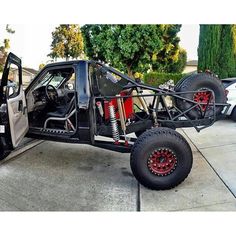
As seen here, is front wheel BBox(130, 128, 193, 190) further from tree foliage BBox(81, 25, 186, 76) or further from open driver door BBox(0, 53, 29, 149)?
tree foliage BBox(81, 25, 186, 76)

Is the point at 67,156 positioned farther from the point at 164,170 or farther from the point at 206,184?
the point at 206,184

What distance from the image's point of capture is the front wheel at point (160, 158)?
334 cm

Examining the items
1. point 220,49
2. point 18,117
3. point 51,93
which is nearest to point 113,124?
point 18,117

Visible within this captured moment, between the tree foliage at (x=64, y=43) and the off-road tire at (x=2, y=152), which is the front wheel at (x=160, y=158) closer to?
the off-road tire at (x=2, y=152)

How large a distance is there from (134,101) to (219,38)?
9.06 meters

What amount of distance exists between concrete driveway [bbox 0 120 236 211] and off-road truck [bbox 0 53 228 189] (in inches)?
10.7

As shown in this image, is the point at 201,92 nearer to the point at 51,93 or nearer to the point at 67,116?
the point at 67,116

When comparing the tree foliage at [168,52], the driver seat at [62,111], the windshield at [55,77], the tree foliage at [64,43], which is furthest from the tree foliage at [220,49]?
the tree foliage at [64,43]

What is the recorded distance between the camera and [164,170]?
3.43m

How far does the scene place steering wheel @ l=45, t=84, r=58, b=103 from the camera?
4675 mm

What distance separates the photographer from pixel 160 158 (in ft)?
11.3

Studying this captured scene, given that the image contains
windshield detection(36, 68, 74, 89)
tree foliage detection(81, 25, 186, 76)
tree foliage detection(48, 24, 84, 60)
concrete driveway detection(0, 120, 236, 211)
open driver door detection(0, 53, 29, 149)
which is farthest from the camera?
tree foliage detection(48, 24, 84, 60)

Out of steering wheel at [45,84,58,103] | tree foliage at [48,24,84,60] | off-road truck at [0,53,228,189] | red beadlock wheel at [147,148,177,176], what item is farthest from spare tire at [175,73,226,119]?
tree foliage at [48,24,84,60]

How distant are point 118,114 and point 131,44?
14.2 m
